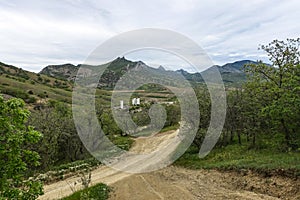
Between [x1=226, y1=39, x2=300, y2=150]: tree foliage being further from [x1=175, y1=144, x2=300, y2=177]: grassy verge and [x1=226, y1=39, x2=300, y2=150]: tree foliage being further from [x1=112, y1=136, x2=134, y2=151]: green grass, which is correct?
[x1=112, y1=136, x2=134, y2=151]: green grass

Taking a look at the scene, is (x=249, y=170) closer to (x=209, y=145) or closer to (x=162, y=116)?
(x=209, y=145)

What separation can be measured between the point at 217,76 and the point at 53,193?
44.4ft

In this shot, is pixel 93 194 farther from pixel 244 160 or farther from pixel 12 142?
pixel 244 160

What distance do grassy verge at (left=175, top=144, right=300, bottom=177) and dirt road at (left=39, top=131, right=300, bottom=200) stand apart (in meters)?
0.69

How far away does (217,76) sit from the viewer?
19875 mm

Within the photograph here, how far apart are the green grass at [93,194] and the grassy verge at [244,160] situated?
27.7 feet

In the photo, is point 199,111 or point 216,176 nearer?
point 216,176

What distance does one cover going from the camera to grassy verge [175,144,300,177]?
53.1ft

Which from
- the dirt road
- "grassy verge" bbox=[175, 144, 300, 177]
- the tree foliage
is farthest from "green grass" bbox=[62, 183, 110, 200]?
the tree foliage

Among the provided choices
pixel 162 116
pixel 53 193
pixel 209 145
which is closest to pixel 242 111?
pixel 209 145

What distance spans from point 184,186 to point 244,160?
5.13 meters

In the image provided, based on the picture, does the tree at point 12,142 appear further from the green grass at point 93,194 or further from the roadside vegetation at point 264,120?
the roadside vegetation at point 264,120

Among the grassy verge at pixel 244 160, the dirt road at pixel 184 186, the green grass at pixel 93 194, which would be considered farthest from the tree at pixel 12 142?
the grassy verge at pixel 244 160

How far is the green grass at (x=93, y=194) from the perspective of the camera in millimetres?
13872
